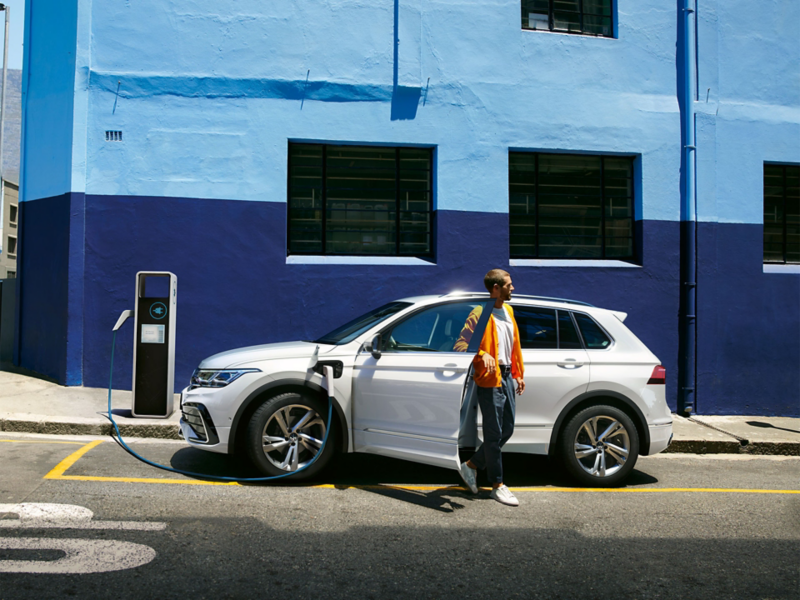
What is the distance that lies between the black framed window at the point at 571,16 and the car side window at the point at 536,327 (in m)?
6.25

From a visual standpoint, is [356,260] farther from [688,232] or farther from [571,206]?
[688,232]

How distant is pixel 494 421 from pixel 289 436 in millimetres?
1746

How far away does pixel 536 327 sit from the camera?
20.8 feet

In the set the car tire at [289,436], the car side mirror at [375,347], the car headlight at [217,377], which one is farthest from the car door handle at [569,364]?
the car headlight at [217,377]

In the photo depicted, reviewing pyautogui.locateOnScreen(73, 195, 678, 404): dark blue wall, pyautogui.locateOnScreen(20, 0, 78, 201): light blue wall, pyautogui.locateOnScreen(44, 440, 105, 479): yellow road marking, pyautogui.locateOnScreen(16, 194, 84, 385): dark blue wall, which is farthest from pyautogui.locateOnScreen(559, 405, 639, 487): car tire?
pyautogui.locateOnScreen(20, 0, 78, 201): light blue wall

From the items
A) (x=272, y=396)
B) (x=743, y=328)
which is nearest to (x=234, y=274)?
(x=272, y=396)

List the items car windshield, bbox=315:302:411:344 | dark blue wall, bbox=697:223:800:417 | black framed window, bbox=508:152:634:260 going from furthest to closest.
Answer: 1. black framed window, bbox=508:152:634:260
2. dark blue wall, bbox=697:223:800:417
3. car windshield, bbox=315:302:411:344

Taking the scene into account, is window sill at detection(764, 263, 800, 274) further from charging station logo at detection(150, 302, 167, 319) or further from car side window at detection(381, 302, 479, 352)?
charging station logo at detection(150, 302, 167, 319)

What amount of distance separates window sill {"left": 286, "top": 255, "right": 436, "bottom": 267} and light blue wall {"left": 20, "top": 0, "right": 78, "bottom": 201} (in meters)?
3.35

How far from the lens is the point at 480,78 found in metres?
10.3

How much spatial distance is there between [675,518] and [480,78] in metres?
7.17

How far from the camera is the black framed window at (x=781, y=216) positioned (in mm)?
11133

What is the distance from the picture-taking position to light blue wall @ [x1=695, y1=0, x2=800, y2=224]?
35.0 feet

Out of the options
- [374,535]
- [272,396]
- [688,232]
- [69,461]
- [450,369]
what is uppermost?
[688,232]
